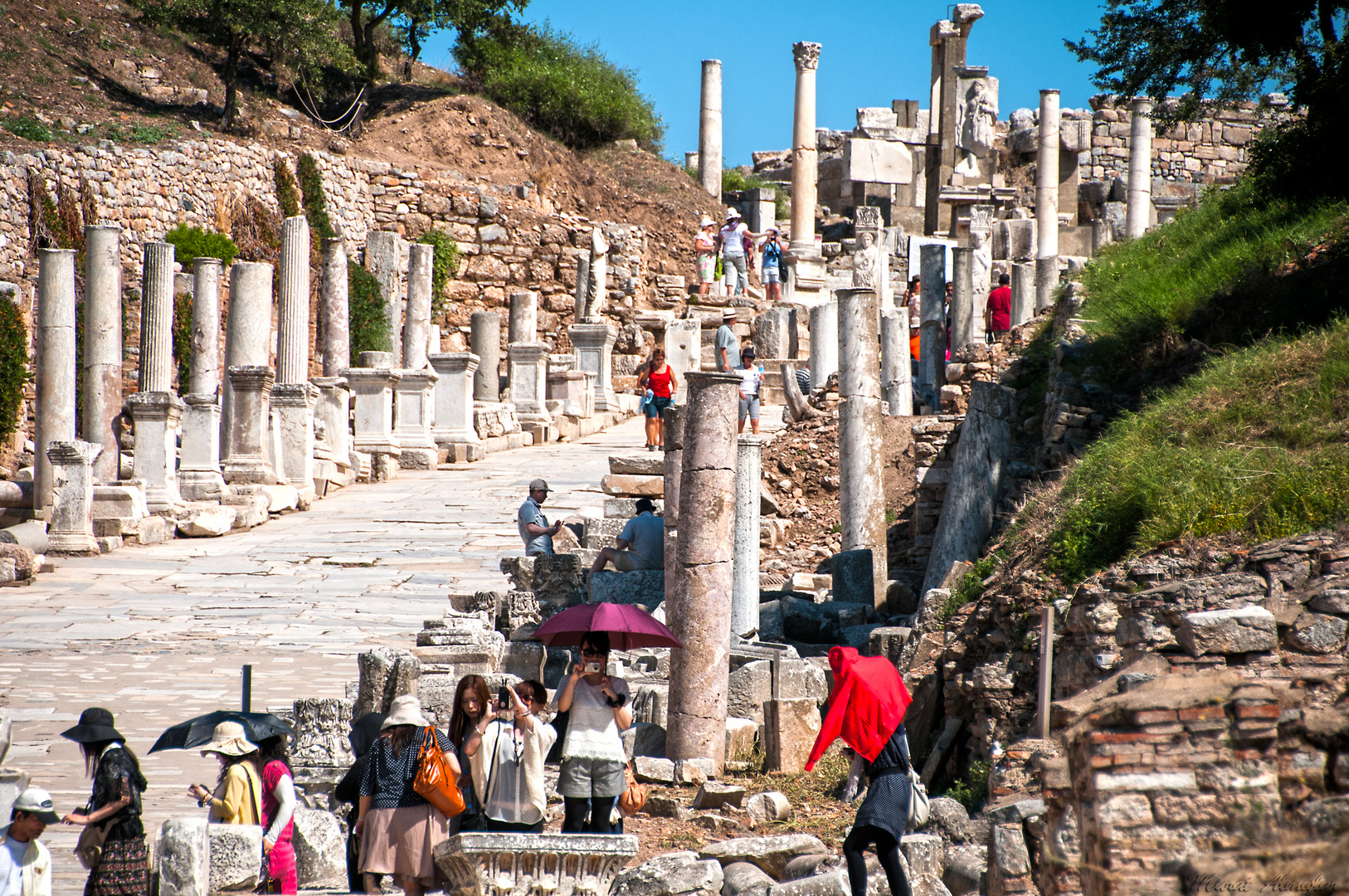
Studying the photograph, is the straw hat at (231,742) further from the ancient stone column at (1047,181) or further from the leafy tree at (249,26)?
the leafy tree at (249,26)

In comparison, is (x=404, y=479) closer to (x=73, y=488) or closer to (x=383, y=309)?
(x=73, y=488)

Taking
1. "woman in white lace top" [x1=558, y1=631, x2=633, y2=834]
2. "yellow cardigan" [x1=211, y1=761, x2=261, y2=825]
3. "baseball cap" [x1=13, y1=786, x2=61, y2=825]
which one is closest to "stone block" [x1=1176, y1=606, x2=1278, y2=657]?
"woman in white lace top" [x1=558, y1=631, x2=633, y2=834]

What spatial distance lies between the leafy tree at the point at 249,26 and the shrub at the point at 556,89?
5.23 m

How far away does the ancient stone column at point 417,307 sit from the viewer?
2358 cm

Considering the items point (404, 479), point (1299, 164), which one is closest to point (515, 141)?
point (404, 479)

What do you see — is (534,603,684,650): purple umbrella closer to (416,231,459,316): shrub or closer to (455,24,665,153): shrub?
(416,231,459,316): shrub

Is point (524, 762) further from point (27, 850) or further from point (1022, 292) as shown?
point (1022, 292)

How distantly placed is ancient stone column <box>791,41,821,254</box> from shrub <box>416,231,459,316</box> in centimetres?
855

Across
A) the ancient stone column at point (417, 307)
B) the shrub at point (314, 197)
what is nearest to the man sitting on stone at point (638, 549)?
the ancient stone column at point (417, 307)

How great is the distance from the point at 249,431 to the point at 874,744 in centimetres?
1186

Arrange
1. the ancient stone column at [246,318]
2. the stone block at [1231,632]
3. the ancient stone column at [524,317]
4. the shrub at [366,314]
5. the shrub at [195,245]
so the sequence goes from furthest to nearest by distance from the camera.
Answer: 1. the shrub at [366,314]
2. the ancient stone column at [524,317]
3. the shrub at [195,245]
4. the ancient stone column at [246,318]
5. the stone block at [1231,632]

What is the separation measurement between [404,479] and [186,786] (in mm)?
11017

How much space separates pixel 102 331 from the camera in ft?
57.2

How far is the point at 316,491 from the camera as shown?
17.5 meters
